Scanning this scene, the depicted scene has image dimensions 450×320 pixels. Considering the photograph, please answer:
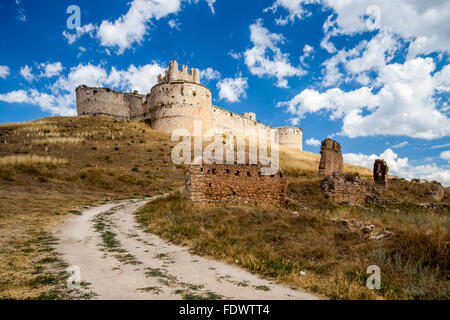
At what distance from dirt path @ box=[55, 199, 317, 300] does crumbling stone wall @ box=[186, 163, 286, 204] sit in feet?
11.9

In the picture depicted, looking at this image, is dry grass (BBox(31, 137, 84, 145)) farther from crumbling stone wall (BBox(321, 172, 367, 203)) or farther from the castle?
crumbling stone wall (BBox(321, 172, 367, 203))

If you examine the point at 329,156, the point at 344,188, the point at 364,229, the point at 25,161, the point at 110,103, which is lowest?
the point at 364,229

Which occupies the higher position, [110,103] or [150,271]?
[110,103]

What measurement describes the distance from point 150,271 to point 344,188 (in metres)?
14.7

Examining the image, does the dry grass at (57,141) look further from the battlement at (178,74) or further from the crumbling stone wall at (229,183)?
the crumbling stone wall at (229,183)

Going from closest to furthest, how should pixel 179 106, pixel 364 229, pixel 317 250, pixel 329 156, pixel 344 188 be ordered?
pixel 317 250
pixel 364 229
pixel 344 188
pixel 329 156
pixel 179 106

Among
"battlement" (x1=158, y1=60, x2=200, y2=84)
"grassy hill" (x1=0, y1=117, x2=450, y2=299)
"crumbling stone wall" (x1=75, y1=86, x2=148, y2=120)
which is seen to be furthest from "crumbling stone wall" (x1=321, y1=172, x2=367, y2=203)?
"crumbling stone wall" (x1=75, y1=86, x2=148, y2=120)

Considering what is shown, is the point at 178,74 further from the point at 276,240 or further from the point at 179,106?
the point at 276,240

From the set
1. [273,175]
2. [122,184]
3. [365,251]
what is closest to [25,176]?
[122,184]

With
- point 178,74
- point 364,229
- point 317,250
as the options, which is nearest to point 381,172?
point 364,229

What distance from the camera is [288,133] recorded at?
8294 centimetres

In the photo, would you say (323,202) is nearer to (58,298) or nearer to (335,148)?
(335,148)

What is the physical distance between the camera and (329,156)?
69.4 feet
